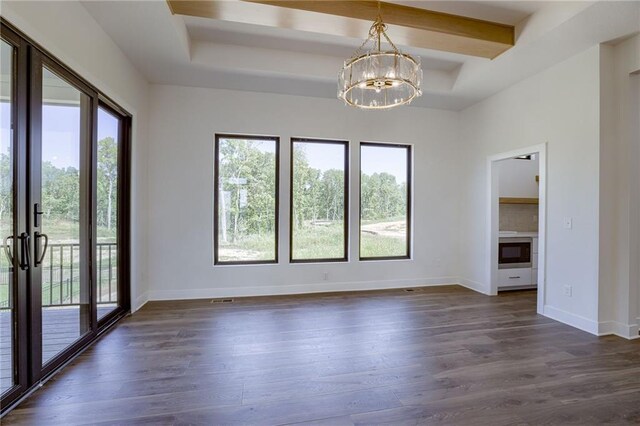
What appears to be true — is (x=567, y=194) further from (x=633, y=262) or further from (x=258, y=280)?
(x=258, y=280)

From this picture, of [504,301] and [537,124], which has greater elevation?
[537,124]

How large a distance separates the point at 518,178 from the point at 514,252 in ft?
4.64

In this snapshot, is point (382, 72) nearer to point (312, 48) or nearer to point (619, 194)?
point (312, 48)

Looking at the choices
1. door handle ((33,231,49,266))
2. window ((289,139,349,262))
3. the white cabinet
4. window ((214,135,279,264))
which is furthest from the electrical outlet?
door handle ((33,231,49,266))

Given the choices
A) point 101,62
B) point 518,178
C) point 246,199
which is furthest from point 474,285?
point 101,62

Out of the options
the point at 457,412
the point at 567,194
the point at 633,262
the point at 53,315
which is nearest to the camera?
the point at 457,412

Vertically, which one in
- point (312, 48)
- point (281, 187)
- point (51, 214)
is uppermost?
point (312, 48)

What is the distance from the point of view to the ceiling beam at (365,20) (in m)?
2.88

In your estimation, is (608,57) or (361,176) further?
(361,176)

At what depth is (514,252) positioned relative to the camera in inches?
197

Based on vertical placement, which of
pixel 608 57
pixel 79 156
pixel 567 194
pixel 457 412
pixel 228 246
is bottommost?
pixel 457 412

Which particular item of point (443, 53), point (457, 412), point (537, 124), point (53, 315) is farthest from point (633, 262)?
point (53, 315)

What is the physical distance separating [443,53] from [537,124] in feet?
4.97

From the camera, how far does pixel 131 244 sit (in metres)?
3.81
